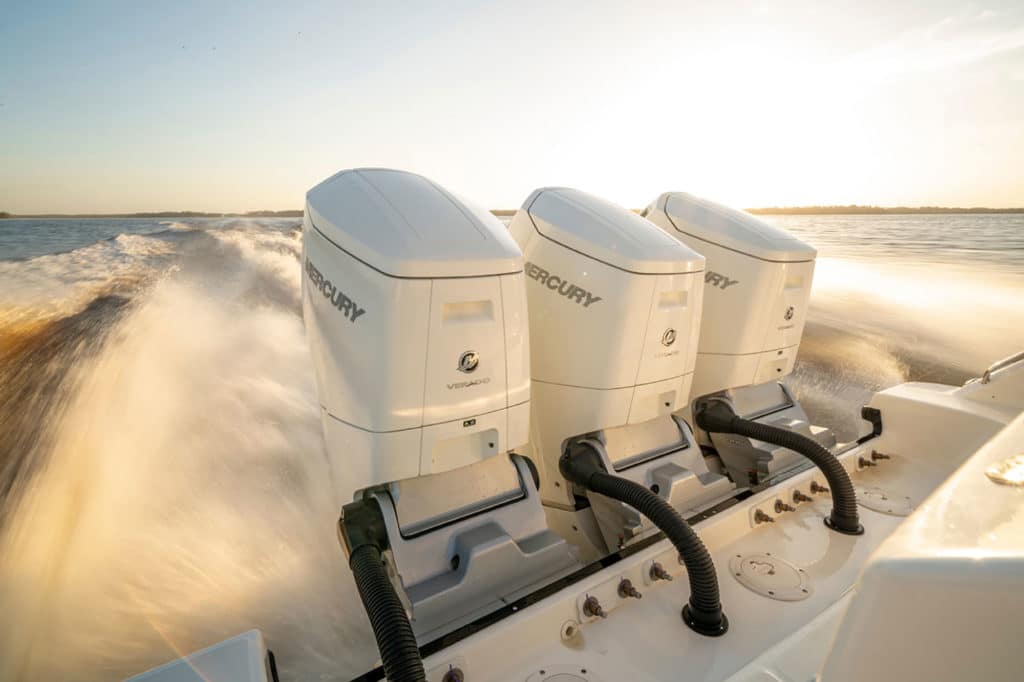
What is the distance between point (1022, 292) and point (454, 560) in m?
13.4

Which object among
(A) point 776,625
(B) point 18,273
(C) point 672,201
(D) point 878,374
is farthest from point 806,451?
(B) point 18,273

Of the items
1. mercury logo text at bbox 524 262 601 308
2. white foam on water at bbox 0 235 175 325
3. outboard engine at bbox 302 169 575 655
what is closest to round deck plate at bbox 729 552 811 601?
outboard engine at bbox 302 169 575 655

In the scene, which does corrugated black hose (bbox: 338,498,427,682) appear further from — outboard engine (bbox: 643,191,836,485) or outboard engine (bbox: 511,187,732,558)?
outboard engine (bbox: 643,191,836,485)

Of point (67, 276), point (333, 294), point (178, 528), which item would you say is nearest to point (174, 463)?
point (178, 528)

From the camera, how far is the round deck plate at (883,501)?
6.74 feet

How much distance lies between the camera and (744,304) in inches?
88.0

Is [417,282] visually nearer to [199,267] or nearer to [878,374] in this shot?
[878,374]

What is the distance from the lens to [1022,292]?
9789 mm

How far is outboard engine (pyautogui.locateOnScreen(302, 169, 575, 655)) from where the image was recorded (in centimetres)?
126

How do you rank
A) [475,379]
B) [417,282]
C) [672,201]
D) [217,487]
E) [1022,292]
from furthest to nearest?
[1022,292]
[217,487]
[672,201]
[475,379]
[417,282]

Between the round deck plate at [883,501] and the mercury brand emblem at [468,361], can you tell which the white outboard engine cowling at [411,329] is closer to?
the mercury brand emblem at [468,361]

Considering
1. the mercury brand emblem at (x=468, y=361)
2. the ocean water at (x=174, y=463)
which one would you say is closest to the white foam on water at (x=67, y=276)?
the ocean water at (x=174, y=463)

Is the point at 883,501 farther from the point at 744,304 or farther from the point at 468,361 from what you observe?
the point at 468,361

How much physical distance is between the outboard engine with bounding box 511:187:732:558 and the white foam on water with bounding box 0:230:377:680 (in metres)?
0.93
